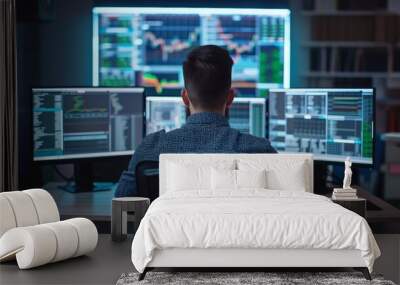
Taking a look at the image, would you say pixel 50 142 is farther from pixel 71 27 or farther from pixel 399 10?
pixel 399 10

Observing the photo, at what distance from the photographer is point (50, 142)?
5.13 metres

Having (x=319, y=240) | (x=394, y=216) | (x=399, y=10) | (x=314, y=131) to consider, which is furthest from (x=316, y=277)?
(x=399, y=10)

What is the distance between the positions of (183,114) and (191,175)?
1.22 m

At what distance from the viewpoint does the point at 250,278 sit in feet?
12.2

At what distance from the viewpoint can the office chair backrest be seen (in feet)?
14.2

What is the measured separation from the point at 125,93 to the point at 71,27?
1.47 metres

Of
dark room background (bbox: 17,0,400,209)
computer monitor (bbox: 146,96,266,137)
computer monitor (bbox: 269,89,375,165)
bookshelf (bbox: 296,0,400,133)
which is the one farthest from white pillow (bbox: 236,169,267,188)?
bookshelf (bbox: 296,0,400,133)

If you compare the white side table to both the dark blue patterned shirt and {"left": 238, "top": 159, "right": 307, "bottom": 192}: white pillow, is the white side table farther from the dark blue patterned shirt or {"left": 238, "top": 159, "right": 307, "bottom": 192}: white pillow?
{"left": 238, "top": 159, "right": 307, "bottom": 192}: white pillow

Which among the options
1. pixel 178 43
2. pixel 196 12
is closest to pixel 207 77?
pixel 196 12

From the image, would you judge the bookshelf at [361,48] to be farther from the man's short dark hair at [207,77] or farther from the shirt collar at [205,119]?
the shirt collar at [205,119]

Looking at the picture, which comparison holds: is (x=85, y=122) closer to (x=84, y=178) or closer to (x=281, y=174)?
(x=84, y=178)

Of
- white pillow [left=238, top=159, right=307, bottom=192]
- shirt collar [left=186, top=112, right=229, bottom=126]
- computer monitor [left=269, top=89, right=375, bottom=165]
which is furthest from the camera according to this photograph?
computer monitor [left=269, top=89, right=375, bottom=165]

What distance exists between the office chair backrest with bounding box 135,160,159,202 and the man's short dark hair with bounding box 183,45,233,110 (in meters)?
0.37

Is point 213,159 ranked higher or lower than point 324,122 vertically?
lower
